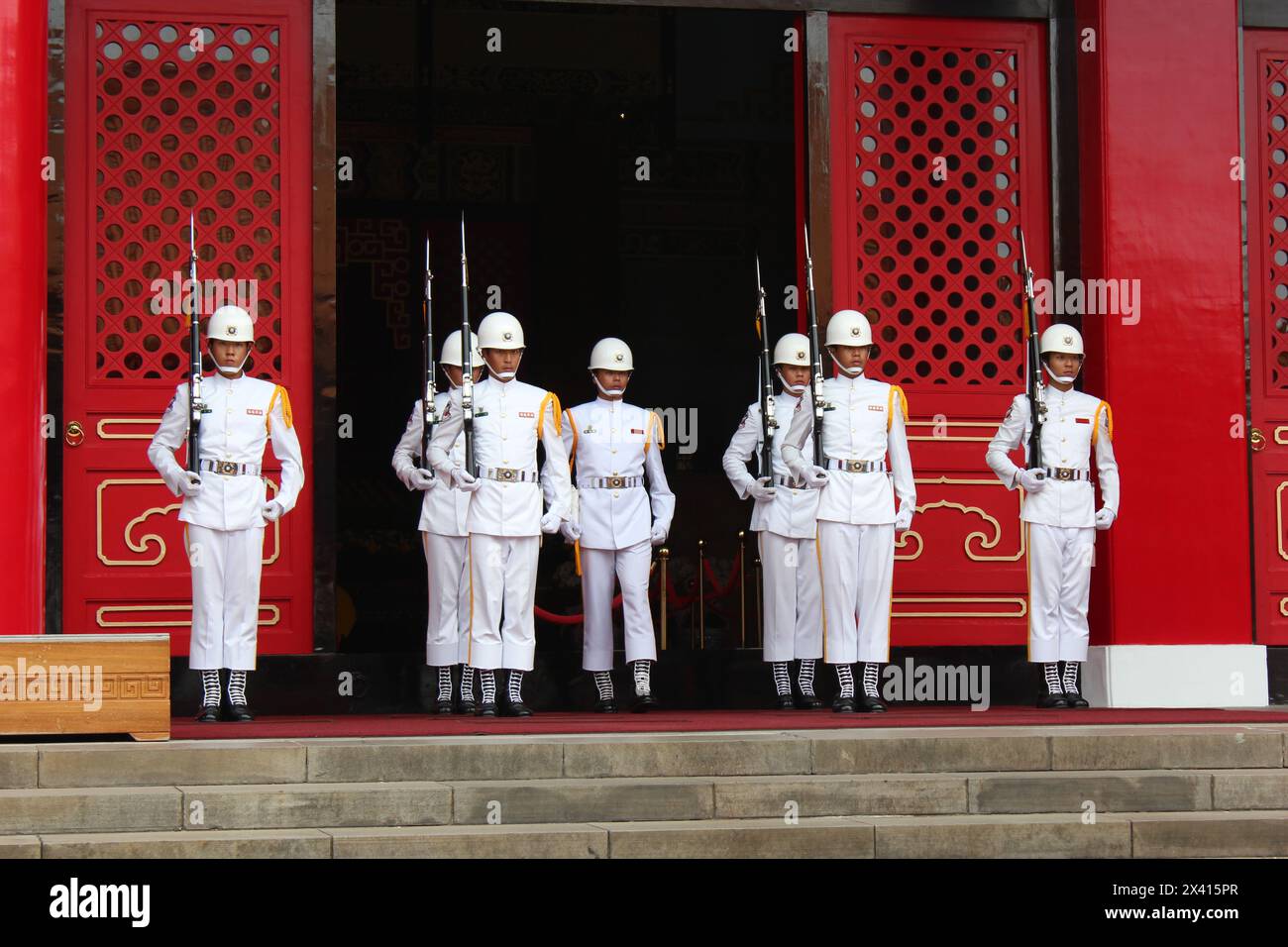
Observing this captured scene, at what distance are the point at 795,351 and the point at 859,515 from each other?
1246 mm

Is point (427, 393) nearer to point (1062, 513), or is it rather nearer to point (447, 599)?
point (447, 599)

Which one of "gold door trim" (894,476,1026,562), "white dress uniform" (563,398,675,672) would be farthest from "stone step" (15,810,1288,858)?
"gold door trim" (894,476,1026,562)

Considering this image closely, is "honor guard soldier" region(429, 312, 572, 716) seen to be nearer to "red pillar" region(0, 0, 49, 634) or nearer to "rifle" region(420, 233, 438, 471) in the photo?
"rifle" region(420, 233, 438, 471)

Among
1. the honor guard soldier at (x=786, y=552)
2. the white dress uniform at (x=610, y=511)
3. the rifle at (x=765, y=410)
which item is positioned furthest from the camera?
the rifle at (x=765, y=410)

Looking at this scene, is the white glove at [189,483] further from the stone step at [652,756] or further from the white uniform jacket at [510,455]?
the stone step at [652,756]

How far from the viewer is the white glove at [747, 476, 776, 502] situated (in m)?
10.6

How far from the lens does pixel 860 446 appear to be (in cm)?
1002

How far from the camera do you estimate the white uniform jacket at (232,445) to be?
9.40 metres

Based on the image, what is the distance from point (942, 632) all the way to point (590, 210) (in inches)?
277

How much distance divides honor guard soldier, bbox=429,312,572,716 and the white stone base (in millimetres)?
3041

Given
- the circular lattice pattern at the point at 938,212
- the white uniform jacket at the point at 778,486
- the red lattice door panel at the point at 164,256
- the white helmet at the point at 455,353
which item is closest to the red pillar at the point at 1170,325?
the circular lattice pattern at the point at 938,212

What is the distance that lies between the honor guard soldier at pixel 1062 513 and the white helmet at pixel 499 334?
2.47 meters

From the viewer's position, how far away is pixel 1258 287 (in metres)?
11.2

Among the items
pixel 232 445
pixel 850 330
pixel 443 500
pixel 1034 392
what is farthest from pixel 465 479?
pixel 1034 392
